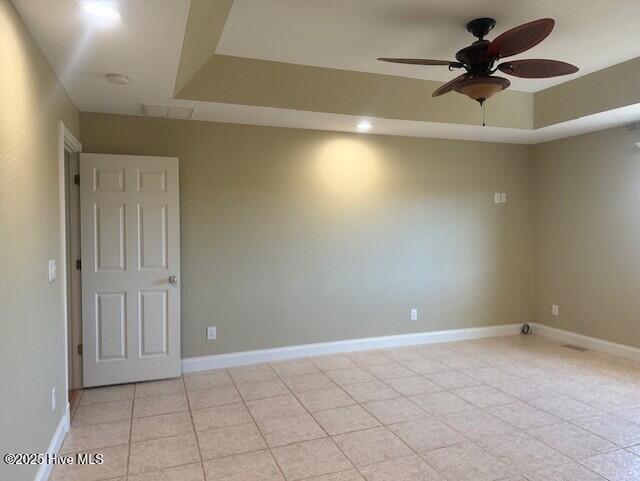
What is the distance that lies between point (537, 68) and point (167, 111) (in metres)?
2.85

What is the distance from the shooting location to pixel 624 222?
15.0 ft

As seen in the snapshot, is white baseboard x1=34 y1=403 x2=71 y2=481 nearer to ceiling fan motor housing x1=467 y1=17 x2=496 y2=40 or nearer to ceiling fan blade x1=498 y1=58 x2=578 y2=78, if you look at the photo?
ceiling fan blade x1=498 y1=58 x2=578 y2=78

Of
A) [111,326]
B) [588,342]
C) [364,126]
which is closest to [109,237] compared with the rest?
[111,326]

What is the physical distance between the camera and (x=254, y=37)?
3.21 m

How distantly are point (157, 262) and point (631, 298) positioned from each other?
182 inches

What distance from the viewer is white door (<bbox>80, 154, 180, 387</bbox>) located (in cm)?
376

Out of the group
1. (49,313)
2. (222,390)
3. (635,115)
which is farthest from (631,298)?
(49,313)

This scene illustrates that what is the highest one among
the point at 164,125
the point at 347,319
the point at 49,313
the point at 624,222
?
the point at 164,125

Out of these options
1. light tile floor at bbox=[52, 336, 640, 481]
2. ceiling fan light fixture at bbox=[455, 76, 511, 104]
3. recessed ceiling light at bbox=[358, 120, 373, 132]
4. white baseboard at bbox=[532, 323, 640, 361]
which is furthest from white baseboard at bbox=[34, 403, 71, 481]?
white baseboard at bbox=[532, 323, 640, 361]

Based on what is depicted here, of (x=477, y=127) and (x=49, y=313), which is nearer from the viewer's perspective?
(x=49, y=313)

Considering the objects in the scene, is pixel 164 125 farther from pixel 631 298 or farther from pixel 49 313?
pixel 631 298

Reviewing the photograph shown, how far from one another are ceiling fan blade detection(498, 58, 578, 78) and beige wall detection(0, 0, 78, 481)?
256 centimetres

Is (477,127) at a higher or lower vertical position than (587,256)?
higher

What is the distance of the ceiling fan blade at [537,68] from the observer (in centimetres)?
258
